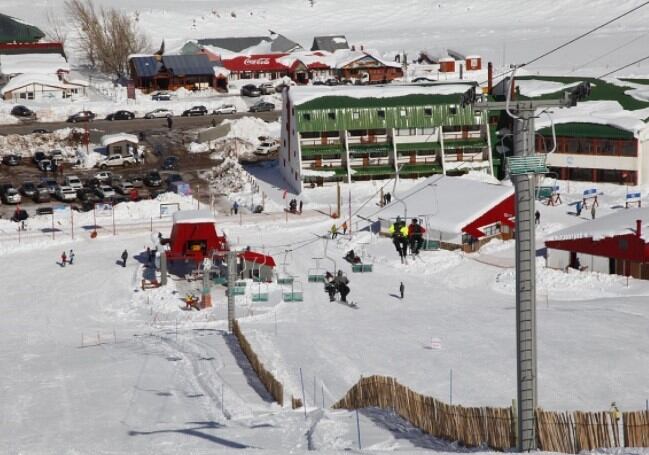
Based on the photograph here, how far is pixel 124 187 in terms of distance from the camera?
78.8m

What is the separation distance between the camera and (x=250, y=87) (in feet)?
364

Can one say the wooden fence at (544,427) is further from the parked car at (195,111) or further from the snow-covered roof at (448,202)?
the parked car at (195,111)

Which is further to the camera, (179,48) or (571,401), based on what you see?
(179,48)

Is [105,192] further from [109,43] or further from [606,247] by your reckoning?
[109,43]

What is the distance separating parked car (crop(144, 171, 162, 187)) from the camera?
3163 inches

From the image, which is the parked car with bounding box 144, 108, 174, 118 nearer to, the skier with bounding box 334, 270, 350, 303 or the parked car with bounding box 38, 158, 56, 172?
the parked car with bounding box 38, 158, 56, 172

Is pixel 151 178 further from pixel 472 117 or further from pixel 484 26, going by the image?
pixel 484 26

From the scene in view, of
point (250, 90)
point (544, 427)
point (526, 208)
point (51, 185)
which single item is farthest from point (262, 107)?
point (526, 208)

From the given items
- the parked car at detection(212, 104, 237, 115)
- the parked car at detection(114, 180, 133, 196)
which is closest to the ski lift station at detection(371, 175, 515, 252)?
the parked car at detection(114, 180, 133, 196)

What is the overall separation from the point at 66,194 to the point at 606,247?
34.3 m

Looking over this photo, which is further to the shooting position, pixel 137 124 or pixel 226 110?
pixel 226 110

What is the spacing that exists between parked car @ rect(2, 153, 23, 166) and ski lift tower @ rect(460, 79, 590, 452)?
66.0 meters

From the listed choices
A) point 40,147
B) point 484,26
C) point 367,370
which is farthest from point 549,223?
point 484,26

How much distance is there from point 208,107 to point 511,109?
82.6 metres
